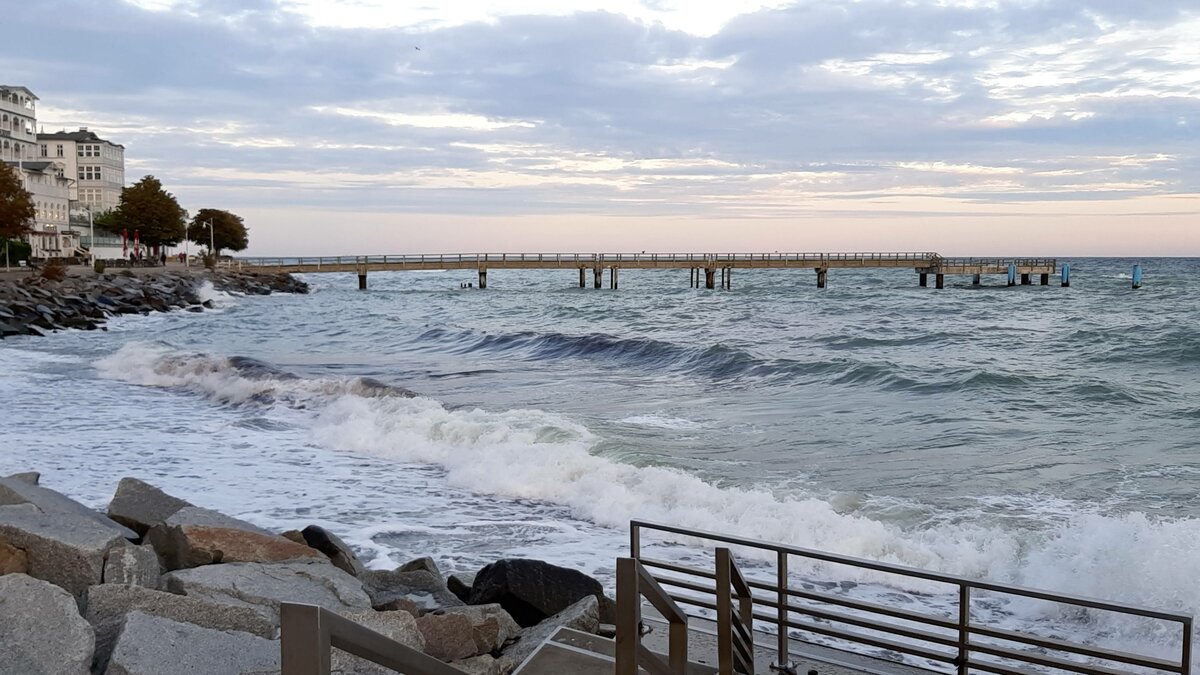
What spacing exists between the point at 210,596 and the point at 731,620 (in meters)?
3.08

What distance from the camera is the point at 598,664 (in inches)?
154

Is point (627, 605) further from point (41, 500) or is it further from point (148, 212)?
point (148, 212)

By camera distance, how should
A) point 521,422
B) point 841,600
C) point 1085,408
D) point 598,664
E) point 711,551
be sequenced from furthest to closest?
1. point 1085,408
2. point 521,422
3. point 711,551
4. point 841,600
5. point 598,664

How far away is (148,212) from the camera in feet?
273

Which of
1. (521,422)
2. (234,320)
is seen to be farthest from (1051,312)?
(521,422)

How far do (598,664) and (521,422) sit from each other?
1086 centimetres

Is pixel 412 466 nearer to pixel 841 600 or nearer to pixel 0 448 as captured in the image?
pixel 0 448

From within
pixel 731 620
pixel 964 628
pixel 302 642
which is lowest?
pixel 964 628

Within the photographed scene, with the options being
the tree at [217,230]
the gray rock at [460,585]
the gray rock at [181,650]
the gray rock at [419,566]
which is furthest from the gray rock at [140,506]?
the tree at [217,230]

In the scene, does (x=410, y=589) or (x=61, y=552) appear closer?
(x=61, y=552)

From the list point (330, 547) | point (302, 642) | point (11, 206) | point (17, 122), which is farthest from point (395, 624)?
point (17, 122)

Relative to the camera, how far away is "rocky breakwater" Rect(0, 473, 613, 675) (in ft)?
14.0

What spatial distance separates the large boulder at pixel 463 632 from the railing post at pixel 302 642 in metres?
3.47

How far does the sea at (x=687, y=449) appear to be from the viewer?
8328mm
